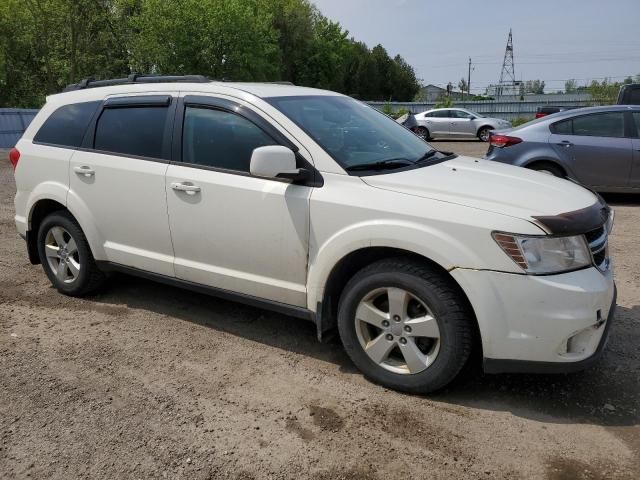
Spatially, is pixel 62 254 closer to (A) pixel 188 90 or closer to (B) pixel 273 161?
(A) pixel 188 90

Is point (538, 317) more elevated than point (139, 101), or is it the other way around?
point (139, 101)

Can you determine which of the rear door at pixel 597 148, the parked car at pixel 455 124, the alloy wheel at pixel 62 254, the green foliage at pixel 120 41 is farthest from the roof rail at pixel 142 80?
the green foliage at pixel 120 41

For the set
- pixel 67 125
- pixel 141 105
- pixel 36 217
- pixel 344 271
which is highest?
pixel 141 105

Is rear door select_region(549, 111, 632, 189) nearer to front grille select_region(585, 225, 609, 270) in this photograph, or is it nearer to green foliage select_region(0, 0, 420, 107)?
front grille select_region(585, 225, 609, 270)

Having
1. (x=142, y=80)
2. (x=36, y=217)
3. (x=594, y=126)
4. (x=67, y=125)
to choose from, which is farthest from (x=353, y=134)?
(x=594, y=126)

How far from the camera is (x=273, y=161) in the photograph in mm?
3361

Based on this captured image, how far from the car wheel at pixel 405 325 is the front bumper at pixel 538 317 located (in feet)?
0.44

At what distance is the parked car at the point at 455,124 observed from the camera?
24.8 metres

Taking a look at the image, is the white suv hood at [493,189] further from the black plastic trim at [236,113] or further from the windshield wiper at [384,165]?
the black plastic trim at [236,113]

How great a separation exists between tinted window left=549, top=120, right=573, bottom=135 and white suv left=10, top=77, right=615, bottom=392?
4934 mm

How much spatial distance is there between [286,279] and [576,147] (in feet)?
20.8

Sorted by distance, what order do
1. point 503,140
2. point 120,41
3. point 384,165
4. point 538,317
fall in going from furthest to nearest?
point 120,41 < point 503,140 < point 384,165 < point 538,317

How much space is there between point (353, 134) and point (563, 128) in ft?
18.9

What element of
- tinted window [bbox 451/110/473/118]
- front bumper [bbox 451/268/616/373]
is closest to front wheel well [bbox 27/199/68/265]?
front bumper [bbox 451/268/616/373]
